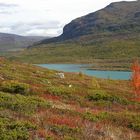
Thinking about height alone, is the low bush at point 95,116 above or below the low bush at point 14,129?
below

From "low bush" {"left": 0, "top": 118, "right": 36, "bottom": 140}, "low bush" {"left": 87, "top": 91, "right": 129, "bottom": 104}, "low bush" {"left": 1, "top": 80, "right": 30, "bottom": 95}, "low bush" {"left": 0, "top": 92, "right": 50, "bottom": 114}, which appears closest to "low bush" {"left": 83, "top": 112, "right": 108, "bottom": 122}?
"low bush" {"left": 0, "top": 92, "right": 50, "bottom": 114}

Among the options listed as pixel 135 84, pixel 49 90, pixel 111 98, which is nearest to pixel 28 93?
pixel 49 90

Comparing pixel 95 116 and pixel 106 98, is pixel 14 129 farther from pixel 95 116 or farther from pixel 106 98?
pixel 106 98

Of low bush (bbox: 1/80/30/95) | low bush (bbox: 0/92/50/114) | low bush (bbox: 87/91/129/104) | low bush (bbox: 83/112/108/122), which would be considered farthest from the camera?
low bush (bbox: 87/91/129/104)

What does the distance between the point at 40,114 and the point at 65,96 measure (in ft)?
39.9

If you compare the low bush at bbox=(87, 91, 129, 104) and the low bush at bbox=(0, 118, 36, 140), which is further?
the low bush at bbox=(87, 91, 129, 104)

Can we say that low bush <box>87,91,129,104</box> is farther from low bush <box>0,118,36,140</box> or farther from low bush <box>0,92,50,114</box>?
low bush <box>0,118,36,140</box>

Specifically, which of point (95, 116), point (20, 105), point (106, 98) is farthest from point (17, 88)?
point (95, 116)

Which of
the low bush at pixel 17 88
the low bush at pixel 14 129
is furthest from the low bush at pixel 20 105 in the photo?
the low bush at pixel 17 88

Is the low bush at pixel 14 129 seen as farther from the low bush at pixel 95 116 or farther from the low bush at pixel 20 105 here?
the low bush at pixel 95 116

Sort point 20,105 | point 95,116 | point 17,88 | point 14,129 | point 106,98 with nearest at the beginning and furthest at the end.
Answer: point 14,129
point 20,105
point 95,116
point 17,88
point 106,98

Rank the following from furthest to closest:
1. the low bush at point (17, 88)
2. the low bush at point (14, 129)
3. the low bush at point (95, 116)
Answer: the low bush at point (17, 88) < the low bush at point (95, 116) < the low bush at point (14, 129)

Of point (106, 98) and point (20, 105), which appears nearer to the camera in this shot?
point (20, 105)

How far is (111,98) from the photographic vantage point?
100 feet
